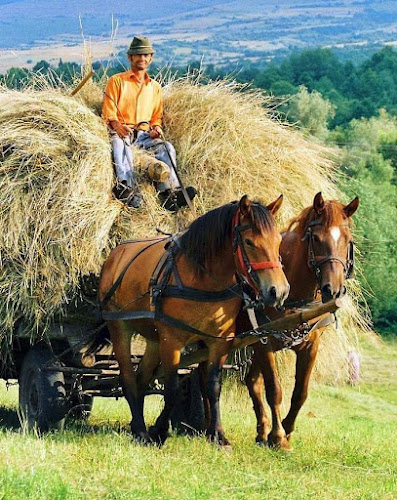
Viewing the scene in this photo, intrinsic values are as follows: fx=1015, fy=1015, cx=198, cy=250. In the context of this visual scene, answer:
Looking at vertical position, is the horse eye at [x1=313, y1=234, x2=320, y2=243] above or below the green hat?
below

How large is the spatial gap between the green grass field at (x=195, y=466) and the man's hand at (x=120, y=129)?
2.48 meters

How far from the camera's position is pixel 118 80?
363 inches

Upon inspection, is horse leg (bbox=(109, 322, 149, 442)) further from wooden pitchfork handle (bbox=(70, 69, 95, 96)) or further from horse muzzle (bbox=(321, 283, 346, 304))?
wooden pitchfork handle (bbox=(70, 69, 95, 96))

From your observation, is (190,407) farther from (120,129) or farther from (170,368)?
(120,129)

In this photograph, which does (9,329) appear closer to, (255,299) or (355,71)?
(255,299)

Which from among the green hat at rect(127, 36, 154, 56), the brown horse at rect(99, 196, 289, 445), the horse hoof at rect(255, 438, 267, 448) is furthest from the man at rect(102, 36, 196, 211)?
the horse hoof at rect(255, 438, 267, 448)

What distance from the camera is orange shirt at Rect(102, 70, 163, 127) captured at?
9211 millimetres

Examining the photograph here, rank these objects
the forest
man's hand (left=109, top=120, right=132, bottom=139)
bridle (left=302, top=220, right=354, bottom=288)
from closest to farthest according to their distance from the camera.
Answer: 1. bridle (left=302, top=220, right=354, bottom=288)
2. man's hand (left=109, top=120, right=132, bottom=139)
3. the forest

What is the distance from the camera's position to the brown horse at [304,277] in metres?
7.36

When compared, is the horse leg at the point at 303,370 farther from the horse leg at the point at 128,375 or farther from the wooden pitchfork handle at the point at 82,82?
the wooden pitchfork handle at the point at 82,82

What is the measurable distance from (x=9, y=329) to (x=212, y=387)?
189cm

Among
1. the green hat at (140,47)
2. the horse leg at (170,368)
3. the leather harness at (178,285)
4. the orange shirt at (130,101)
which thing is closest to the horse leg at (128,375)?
the leather harness at (178,285)

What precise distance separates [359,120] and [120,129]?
6907 centimetres

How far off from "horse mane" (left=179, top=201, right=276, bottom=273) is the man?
3.85 feet
